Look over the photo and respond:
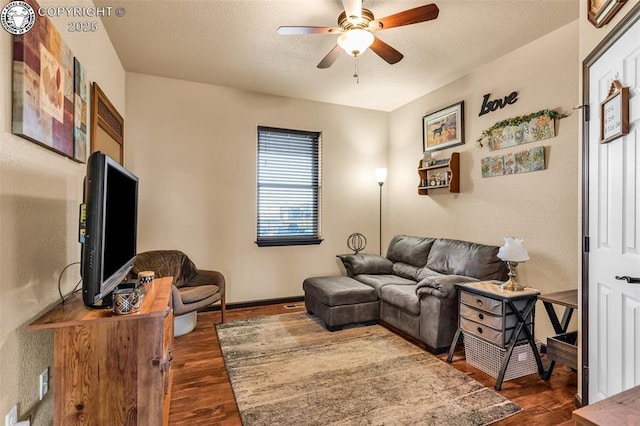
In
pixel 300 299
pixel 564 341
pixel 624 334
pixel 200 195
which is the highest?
pixel 200 195

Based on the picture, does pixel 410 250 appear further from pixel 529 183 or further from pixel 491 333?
pixel 491 333

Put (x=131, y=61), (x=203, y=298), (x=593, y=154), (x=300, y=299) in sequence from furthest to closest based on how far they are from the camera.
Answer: (x=300, y=299) → (x=131, y=61) → (x=203, y=298) → (x=593, y=154)

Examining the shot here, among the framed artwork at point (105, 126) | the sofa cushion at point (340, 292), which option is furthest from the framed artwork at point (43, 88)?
the sofa cushion at point (340, 292)

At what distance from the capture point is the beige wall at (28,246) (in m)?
1.29

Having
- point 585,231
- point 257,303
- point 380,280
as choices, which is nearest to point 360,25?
point 585,231

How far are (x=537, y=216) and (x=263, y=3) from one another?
290 centimetres

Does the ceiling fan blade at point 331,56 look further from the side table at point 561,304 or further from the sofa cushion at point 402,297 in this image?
the side table at point 561,304

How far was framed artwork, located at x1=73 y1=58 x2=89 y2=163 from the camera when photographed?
1999mm

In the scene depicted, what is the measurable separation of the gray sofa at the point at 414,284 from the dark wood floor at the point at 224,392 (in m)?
0.36

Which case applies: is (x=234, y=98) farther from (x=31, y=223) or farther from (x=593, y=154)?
(x=593, y=154)

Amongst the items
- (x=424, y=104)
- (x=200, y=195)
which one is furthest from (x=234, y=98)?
(x=424, y=104)

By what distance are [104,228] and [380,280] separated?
295cm

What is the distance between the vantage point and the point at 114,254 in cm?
168

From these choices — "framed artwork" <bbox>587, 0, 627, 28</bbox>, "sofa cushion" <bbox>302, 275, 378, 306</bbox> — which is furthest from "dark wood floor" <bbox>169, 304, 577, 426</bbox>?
"framed artwork" <bbox>587, 0, 627, 28</bbox>
